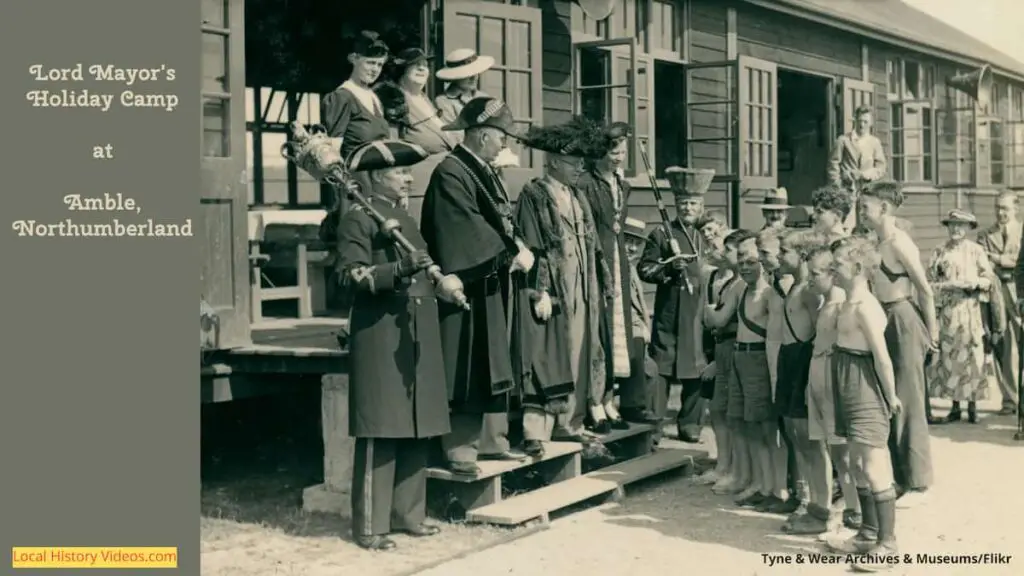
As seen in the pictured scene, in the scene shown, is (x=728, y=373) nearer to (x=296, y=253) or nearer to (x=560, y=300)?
(x=560, y=300)

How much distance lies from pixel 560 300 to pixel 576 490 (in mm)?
1043

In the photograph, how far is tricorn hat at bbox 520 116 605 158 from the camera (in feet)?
23.2

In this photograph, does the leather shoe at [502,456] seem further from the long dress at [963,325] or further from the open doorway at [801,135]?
the open doorway at [801,135]

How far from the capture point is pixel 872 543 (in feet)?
17.6

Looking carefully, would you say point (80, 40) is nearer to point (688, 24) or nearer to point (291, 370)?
point (291, 370)

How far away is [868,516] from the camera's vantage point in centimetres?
542

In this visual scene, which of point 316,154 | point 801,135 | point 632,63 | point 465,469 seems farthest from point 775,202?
point 801,135

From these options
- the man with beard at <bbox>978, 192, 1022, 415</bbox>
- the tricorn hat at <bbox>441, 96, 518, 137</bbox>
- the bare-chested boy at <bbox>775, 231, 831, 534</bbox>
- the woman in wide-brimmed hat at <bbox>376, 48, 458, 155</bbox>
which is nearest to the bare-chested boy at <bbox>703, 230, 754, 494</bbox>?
the bare-chested boy at <bbox>775, 231, 831, 534</bbox>

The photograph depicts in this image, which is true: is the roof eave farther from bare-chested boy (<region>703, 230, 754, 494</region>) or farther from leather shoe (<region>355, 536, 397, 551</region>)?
leather shoe (<region>355, 536, 397, 551</region>)

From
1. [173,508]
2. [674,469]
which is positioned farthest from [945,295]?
[173,508]

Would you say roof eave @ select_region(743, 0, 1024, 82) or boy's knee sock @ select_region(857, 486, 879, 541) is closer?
boy's knee sock @ select_region(857, 486, 879, 541)

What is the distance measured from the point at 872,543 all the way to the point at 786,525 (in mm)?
766

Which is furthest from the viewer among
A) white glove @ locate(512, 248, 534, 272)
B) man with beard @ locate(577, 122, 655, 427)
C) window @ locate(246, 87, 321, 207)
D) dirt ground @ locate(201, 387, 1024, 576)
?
window @ locate(246, 87, 321, 207)

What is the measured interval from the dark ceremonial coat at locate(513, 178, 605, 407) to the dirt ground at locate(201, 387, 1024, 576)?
0.71 metres
